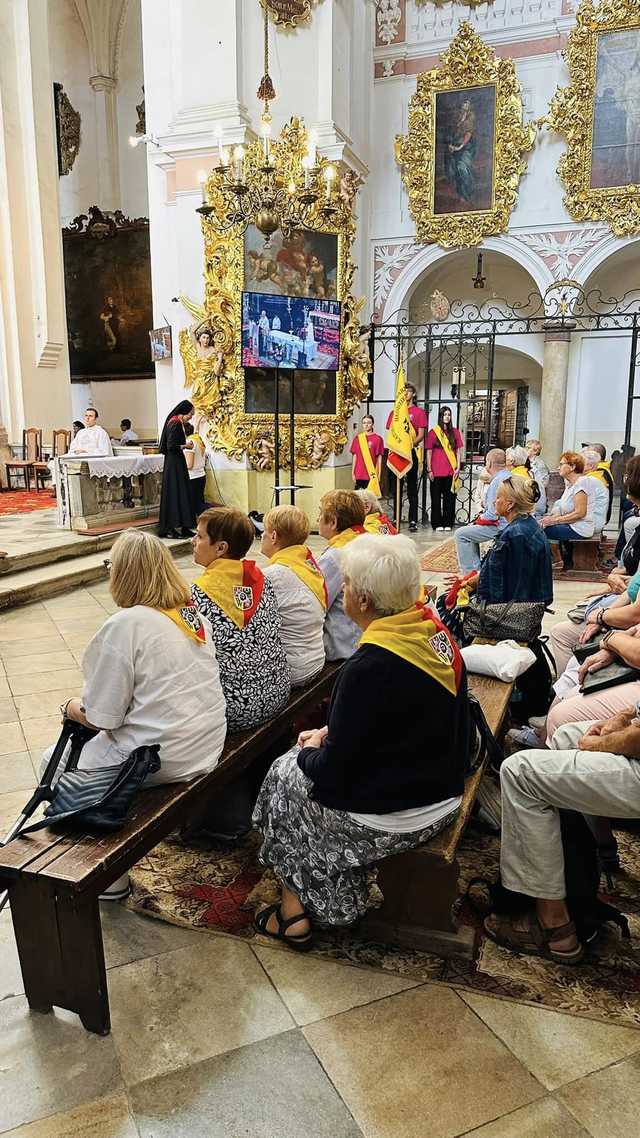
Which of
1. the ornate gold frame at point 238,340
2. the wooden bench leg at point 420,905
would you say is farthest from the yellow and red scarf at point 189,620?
the ornate gold frame at point 238,340

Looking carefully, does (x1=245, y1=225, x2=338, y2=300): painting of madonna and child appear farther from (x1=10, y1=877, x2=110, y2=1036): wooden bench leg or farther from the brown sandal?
(x1=10, y1=877, x2=110, y2=1036): wooden bench leg

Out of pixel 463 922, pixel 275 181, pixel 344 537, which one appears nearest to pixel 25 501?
pixel 275 181

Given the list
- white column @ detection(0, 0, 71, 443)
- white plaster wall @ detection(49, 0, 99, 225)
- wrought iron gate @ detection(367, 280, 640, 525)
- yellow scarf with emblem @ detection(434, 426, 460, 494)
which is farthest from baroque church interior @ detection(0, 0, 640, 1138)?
white plaster wall @ detection(49, 0, 99, 225)

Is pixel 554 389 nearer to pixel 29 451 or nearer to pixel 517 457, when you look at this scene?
pixel 517 457

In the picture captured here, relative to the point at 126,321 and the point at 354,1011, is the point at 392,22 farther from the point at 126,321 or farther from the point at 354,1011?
the point at 354,1011

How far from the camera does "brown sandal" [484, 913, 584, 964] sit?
2.24 metres

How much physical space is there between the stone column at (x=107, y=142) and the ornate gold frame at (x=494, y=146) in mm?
8330

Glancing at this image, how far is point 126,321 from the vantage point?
17688 millimetres

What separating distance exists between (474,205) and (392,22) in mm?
3324

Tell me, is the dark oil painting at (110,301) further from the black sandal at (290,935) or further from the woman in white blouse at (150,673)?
the black sandal at (290,935)

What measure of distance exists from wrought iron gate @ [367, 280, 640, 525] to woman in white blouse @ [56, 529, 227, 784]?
7781 millimetres

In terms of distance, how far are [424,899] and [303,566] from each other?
4.72 feet

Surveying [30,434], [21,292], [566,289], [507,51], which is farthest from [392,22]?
[30,434]

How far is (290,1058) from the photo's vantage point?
189cm
